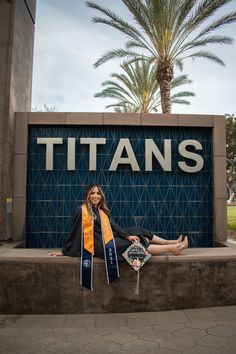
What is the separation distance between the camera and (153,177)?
7.71 m

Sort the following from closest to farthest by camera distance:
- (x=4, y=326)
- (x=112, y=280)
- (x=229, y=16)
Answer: (x=4, y=326) < (x=112, y=280) < (x=229, y=16)

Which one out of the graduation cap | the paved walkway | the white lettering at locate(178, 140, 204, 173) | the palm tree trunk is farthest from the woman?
the palm tree trunk

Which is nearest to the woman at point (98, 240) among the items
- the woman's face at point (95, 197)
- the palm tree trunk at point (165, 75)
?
the woman's face at point (95, 197)

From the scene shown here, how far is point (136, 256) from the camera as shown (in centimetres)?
496

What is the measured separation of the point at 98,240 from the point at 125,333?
1.46 metres

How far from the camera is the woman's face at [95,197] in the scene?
530 cm

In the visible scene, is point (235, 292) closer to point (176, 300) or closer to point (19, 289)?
point (176, 300)

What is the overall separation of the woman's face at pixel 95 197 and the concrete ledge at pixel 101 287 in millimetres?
951

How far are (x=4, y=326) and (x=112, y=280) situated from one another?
166 cm

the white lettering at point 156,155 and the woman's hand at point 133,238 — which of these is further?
the white lettering at point 156,155

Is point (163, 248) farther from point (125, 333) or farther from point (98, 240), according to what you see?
point (125, 333)

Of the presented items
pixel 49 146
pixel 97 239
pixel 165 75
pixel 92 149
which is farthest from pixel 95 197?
pixel 165 75

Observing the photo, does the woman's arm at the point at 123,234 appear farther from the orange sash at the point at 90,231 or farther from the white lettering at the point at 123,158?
the white lettering at the point at 123,158

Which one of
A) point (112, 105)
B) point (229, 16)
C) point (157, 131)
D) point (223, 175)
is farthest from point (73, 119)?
point (112, 105)
